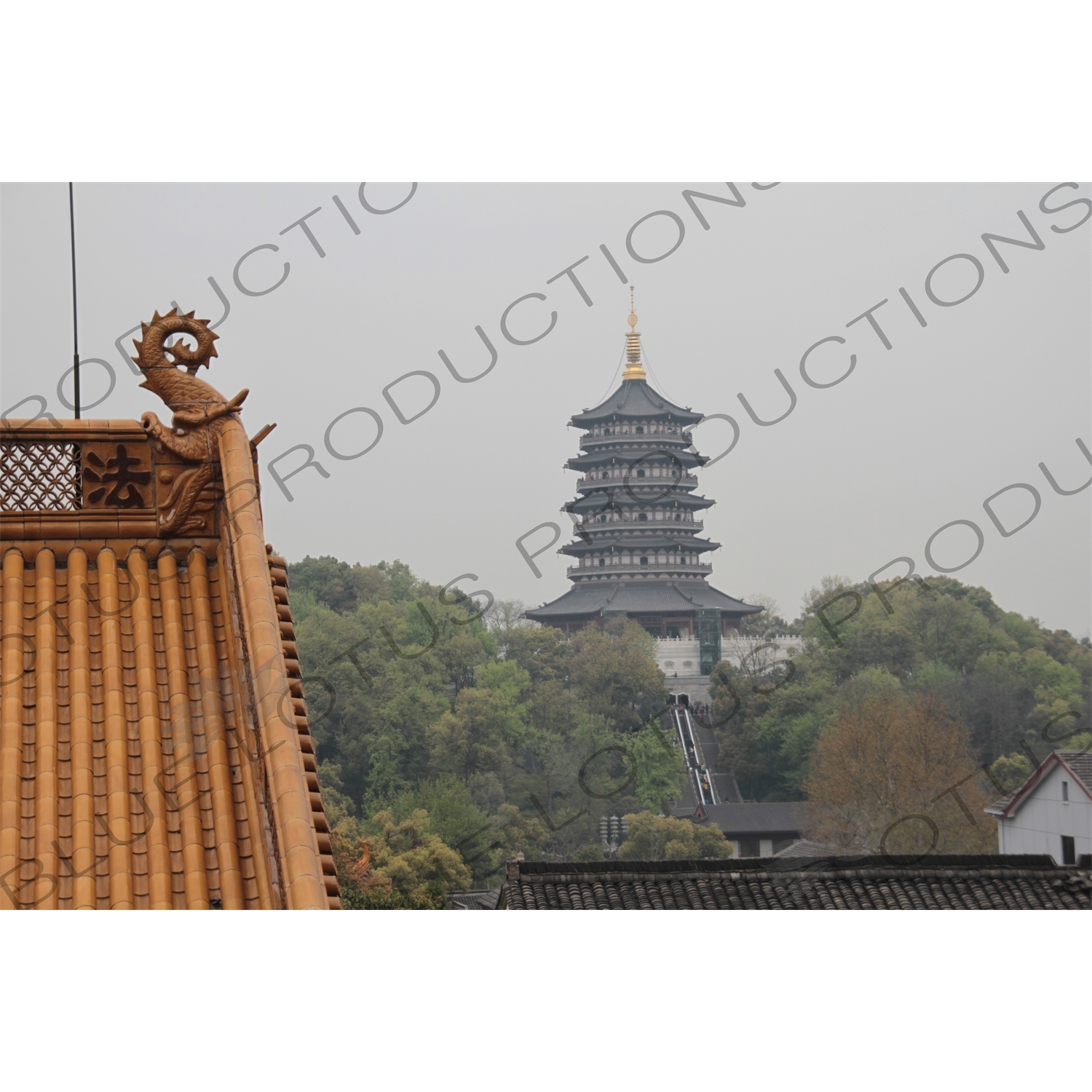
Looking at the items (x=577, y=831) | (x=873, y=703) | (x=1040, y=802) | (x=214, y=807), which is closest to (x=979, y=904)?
(x=214, y=807)

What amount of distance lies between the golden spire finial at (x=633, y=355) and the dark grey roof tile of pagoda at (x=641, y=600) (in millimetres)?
6556

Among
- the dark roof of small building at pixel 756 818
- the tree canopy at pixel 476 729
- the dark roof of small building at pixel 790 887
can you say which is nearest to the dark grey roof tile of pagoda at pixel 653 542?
the tree canopy at pixel 476 729

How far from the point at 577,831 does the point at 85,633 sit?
26.0 metres

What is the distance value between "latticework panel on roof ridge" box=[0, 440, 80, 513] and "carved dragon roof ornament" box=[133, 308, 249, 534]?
0.74 ft

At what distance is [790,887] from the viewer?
750cm

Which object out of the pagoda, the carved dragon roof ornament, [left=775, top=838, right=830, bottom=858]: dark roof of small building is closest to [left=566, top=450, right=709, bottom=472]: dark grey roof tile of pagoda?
the pagoda

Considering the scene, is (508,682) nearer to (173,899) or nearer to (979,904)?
(979,904)

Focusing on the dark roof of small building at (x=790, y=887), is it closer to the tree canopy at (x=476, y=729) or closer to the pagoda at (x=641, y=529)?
the tree canopy at (x=476, y=729)

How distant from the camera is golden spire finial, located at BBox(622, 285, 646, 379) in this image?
134 ft

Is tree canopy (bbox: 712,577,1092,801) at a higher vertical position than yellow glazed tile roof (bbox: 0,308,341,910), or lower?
higher

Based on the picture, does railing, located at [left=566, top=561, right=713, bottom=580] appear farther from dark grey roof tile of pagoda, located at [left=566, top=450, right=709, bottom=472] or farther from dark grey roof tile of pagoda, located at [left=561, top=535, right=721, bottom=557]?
dark grey roof tile of pagoda, located at [left=566, top=450, right=709, bottom=472]

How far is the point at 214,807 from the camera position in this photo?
109 inches

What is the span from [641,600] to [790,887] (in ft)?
103

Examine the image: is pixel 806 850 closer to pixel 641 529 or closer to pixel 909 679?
pixel 909 679
